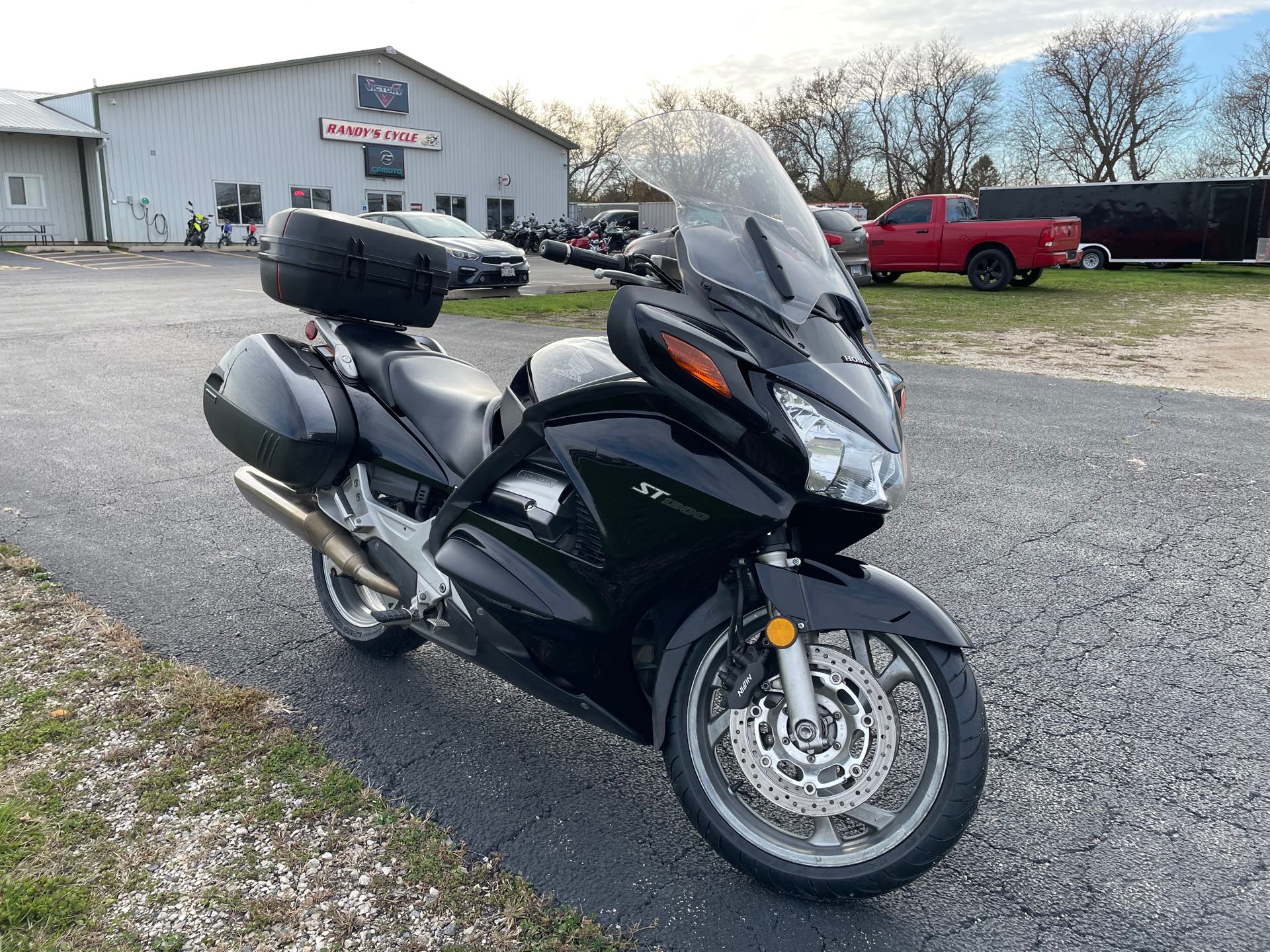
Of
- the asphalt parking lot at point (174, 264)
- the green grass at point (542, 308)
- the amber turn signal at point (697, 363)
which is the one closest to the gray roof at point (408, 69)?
the asphalt parking lot at point (174, 264)

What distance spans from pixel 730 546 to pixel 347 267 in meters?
1.86

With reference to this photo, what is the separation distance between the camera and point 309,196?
35.9 m

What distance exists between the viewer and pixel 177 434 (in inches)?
260

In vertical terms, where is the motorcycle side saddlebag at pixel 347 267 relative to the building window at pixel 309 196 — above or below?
below

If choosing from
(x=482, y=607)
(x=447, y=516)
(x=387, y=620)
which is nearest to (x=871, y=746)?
(x=482, y=607)

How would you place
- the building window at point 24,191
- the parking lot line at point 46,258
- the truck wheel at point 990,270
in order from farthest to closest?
the building window at point 24,191 → the parking lot line at point 46,258 → the truck wheel at point 990,270

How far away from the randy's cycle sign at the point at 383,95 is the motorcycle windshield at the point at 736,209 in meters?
38.9

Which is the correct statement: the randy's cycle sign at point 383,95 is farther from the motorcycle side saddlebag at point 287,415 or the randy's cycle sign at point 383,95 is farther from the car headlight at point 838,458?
the car headlight at point 838,458

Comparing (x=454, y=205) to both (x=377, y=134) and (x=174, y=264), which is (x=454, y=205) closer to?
(x=377, y=134)

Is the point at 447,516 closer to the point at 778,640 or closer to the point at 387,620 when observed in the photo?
the point at 387,620

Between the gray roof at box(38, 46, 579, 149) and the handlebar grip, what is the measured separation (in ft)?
115

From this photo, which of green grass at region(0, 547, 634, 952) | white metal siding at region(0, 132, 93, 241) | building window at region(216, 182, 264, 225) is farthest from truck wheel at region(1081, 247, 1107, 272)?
white metal siding at region(0, 132, 93, 241)

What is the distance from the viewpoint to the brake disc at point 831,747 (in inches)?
86.0

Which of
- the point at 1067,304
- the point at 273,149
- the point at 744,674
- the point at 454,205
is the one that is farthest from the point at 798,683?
the point at 454,205
